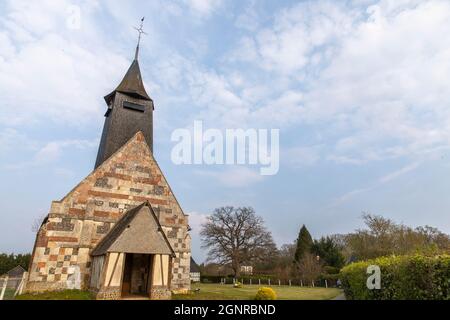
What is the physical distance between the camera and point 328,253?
40.2 metres

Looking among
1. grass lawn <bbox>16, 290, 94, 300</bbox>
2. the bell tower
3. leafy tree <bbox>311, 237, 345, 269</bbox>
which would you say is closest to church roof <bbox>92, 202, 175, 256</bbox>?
grass lawn <bbox>16, 290, 94, 300</bbox>

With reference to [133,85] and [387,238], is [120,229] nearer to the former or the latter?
[133,85]

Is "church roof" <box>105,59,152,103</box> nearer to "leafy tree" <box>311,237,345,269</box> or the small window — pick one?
the small window

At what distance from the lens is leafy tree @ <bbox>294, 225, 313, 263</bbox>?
4212cm

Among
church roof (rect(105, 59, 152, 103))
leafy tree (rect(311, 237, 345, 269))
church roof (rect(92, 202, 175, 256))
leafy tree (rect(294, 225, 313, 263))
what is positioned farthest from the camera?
leafy tree (rect(294, 225, 313, 263))

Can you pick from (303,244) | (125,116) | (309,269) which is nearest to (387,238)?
(309,269)

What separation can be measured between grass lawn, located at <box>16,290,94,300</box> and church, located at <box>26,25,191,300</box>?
14.8 inches

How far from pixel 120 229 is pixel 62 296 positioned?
346 cm

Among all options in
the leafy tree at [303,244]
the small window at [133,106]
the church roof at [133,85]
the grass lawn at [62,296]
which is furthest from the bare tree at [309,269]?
the grass lawn at [62,296]

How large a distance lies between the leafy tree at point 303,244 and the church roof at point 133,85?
3271 cm

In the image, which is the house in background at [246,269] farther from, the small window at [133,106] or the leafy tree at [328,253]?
the small window at [133,106]

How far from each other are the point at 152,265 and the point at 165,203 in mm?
4889

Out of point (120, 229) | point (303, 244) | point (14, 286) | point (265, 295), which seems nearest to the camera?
point (265, 295)

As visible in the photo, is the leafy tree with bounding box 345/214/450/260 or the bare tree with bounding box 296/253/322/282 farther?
the bare tree with bounding box 296/253/322/282
